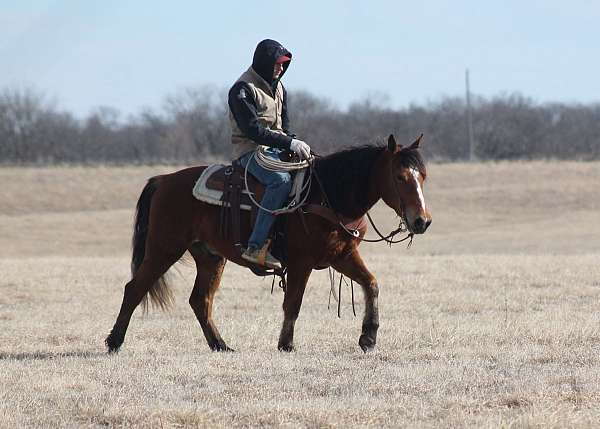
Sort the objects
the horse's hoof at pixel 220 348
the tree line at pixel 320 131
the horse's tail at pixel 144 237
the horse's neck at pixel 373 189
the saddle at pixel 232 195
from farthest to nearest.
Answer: the tree line at pixel 320 131, the horse's tail at pixel 144 237, the horse's hoof at pixel 220 348, the saddle at pixel 232 195, the horse's neck at pixel 373 189

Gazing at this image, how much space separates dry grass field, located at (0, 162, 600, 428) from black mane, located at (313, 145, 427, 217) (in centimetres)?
131

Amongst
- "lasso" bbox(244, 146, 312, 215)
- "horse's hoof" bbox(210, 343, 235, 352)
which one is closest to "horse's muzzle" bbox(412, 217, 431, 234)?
"lasso" bbox(244, 146, 312, 215)

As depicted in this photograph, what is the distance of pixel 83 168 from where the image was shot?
5366 cm

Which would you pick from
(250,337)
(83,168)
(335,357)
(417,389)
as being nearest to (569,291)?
(250,337)

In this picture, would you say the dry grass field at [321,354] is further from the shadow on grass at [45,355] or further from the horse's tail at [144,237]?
the horse's tail at [144,237]

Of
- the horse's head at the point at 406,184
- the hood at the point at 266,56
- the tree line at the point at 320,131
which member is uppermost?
the hood at the point at 266,56

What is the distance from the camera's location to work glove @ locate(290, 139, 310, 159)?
9.49 meters

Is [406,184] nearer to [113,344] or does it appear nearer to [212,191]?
[212,191]

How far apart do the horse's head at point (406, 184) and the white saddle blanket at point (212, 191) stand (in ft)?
2.55

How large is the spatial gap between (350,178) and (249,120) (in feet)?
3.39

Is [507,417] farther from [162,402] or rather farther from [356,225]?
[356,225]

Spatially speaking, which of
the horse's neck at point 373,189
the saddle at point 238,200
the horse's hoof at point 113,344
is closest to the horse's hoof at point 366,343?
the saddle at point 238,200

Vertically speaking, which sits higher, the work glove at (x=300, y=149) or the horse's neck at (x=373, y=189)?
the work glove at (x=300, y=149)

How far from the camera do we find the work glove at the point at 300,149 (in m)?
9.49
